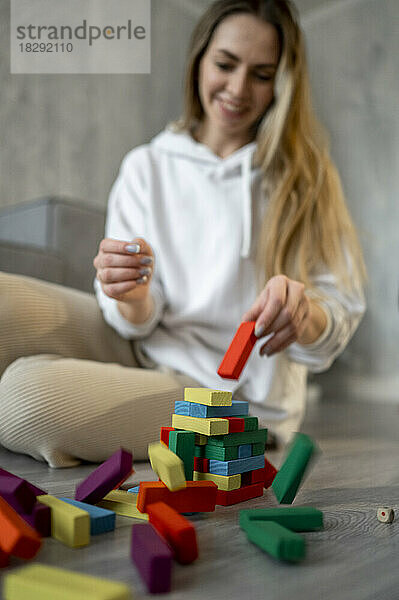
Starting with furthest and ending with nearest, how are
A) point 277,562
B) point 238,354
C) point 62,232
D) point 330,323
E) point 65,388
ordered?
point 62,232
point 330,323
point 65,388
point 238,354
point 277,562

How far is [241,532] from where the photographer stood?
0.51 meters

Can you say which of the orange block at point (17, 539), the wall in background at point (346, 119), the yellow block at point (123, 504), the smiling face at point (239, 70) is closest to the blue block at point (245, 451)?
the yellow block at point (123, 504)

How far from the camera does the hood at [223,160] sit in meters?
1.10

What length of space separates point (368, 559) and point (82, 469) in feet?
1.38

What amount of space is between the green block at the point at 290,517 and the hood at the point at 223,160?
620 millimetres

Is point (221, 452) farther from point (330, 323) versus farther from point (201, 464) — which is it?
point (330, 323)

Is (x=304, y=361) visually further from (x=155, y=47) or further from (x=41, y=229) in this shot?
(x=155, y=47)

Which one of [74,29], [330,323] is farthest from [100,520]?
[74,29]

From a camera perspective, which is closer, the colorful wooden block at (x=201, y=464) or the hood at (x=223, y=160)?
the colorful wooden block at (x=201, y=464)

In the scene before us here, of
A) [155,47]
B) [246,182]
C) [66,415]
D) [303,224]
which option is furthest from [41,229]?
[155,47]

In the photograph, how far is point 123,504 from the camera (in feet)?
1.81

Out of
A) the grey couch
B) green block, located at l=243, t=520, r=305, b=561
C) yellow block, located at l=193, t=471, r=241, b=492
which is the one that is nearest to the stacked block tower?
yellow block, located at l=193, t=471, r=241, b=492

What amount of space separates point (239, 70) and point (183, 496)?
2.69 feet

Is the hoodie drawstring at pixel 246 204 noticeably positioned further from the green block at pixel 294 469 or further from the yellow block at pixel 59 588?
the yellow block at pixel 59 588
